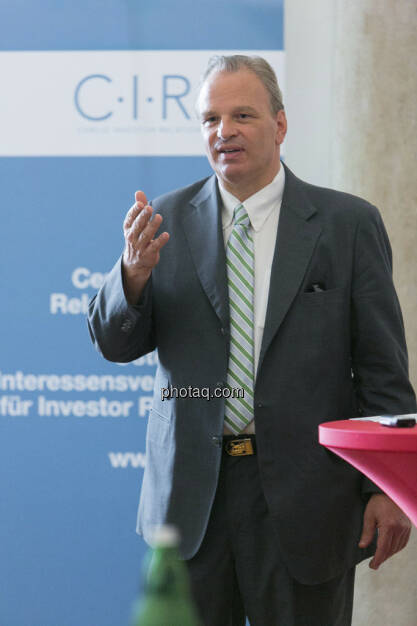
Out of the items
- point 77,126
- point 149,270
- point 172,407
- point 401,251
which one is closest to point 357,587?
point 401,251

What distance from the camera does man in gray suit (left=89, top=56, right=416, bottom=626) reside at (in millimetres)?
2195

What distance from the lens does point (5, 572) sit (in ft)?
11.6

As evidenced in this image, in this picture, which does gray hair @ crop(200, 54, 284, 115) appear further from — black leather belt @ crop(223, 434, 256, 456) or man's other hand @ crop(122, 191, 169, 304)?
black leather belt @ crop(223, 434, 256, 456)

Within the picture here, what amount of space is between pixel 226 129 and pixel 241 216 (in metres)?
0.25

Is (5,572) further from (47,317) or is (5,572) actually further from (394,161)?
(394,161)

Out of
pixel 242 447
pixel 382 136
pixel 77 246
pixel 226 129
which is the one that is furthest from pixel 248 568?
pixel 382 136

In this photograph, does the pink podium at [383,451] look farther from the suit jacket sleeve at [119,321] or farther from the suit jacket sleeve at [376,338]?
the suit jacket sleeve at [119,321]

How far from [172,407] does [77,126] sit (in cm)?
172

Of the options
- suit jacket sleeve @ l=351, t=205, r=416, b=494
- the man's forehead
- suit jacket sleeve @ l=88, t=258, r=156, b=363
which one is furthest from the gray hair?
suit jacket sleeve @ l=88, t=258, r=156, b=363

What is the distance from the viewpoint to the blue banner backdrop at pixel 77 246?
3.54 meters

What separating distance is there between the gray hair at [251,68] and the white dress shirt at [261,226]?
22cm

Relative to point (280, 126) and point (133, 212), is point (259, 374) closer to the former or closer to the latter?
point (133, 212)

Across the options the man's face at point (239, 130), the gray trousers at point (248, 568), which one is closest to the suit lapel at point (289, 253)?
the man's face at point (239, 130)

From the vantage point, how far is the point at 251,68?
2.41 m
